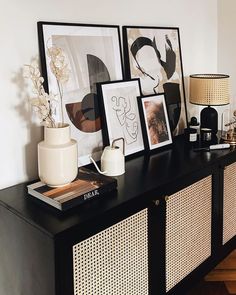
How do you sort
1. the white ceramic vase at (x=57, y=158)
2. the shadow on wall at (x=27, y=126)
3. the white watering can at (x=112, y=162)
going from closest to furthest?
the white ceramic vase at (x=57, y=158), the shadow on wall at (x=27, y=126), the white watering can at (x=112, y=162)

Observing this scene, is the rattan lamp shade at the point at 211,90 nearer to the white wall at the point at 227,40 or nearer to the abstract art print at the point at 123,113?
the abstract art print at the point at 123,113

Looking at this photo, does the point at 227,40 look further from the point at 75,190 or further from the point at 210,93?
the point at 75,190

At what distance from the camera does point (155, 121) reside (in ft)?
6.54

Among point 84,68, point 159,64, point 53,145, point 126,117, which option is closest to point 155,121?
point 126,117

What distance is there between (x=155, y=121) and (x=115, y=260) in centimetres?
83

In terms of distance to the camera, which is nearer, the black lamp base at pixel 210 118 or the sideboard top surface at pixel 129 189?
the sideboard top surface at pixel 129 189

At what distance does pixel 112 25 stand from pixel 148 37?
30 cm

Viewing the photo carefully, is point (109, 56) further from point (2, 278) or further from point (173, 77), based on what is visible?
point (2, 278)

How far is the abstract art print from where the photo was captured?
5.92ft

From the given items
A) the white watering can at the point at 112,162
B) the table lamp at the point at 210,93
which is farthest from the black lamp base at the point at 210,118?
the white watering can at the point at 112,162

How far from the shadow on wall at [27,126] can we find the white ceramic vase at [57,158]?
18 centimetres

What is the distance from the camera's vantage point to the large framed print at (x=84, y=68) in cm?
161

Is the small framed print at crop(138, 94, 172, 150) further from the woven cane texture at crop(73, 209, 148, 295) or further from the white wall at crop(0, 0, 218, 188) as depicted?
the woven cane texture at crop(73, 209, 148, 295)

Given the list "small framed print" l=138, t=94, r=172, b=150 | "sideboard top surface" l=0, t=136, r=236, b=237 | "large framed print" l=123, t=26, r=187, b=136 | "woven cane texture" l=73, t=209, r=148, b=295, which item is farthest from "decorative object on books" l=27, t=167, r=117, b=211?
"large framed print" l=123, t=26, r=187, b=136
